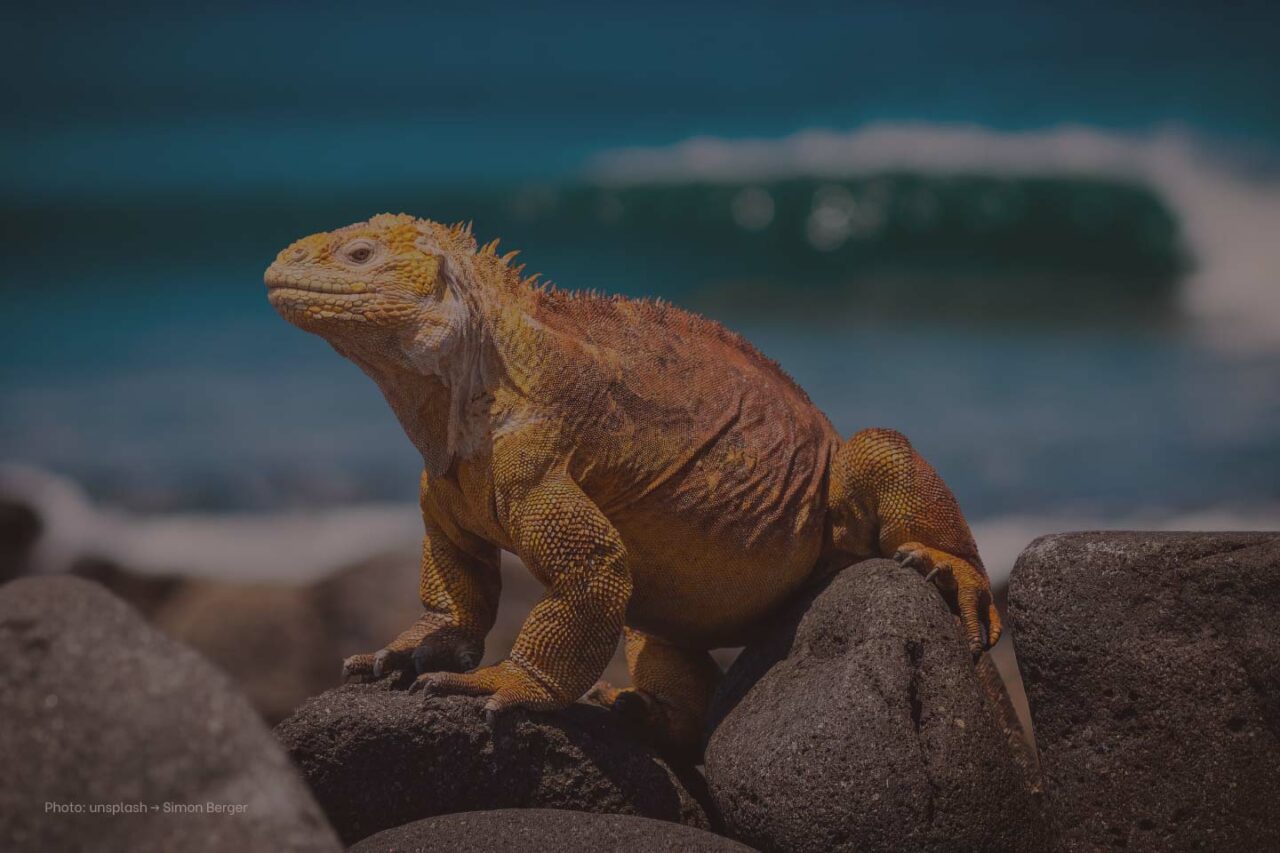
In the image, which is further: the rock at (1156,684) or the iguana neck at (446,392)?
the iguana neck at (446,392)

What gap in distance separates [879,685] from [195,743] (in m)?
2.31

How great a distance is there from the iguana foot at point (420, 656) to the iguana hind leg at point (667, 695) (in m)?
0.66

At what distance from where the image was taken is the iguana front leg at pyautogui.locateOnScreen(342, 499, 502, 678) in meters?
4.89

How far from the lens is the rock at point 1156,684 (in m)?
4.06

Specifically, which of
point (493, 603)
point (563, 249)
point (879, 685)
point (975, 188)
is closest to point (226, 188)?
point (563, 249)

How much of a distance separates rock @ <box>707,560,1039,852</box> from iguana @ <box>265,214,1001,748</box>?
0.39 m

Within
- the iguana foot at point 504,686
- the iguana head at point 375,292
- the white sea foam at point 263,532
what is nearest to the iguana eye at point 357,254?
the iguana head at point 375,292

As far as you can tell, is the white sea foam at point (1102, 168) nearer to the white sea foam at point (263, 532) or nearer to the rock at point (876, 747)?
the white sea foam at point (263, 532)

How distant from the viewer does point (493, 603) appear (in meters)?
5.14

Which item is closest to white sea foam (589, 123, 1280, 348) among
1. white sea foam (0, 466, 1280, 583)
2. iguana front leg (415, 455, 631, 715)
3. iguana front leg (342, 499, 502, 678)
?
white sea foam (0, 466, 1280, 583)

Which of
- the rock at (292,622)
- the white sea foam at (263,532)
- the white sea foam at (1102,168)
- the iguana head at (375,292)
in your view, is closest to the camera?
the iguana head at (375,292)

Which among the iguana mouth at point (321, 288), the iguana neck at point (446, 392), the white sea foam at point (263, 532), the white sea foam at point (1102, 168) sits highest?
the white sea foam at point (1102, 168)

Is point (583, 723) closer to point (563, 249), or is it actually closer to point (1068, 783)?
point (1068, 783)

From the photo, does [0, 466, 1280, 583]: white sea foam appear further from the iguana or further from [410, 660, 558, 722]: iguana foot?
[410, 660, 558, 722]: iguana foot
